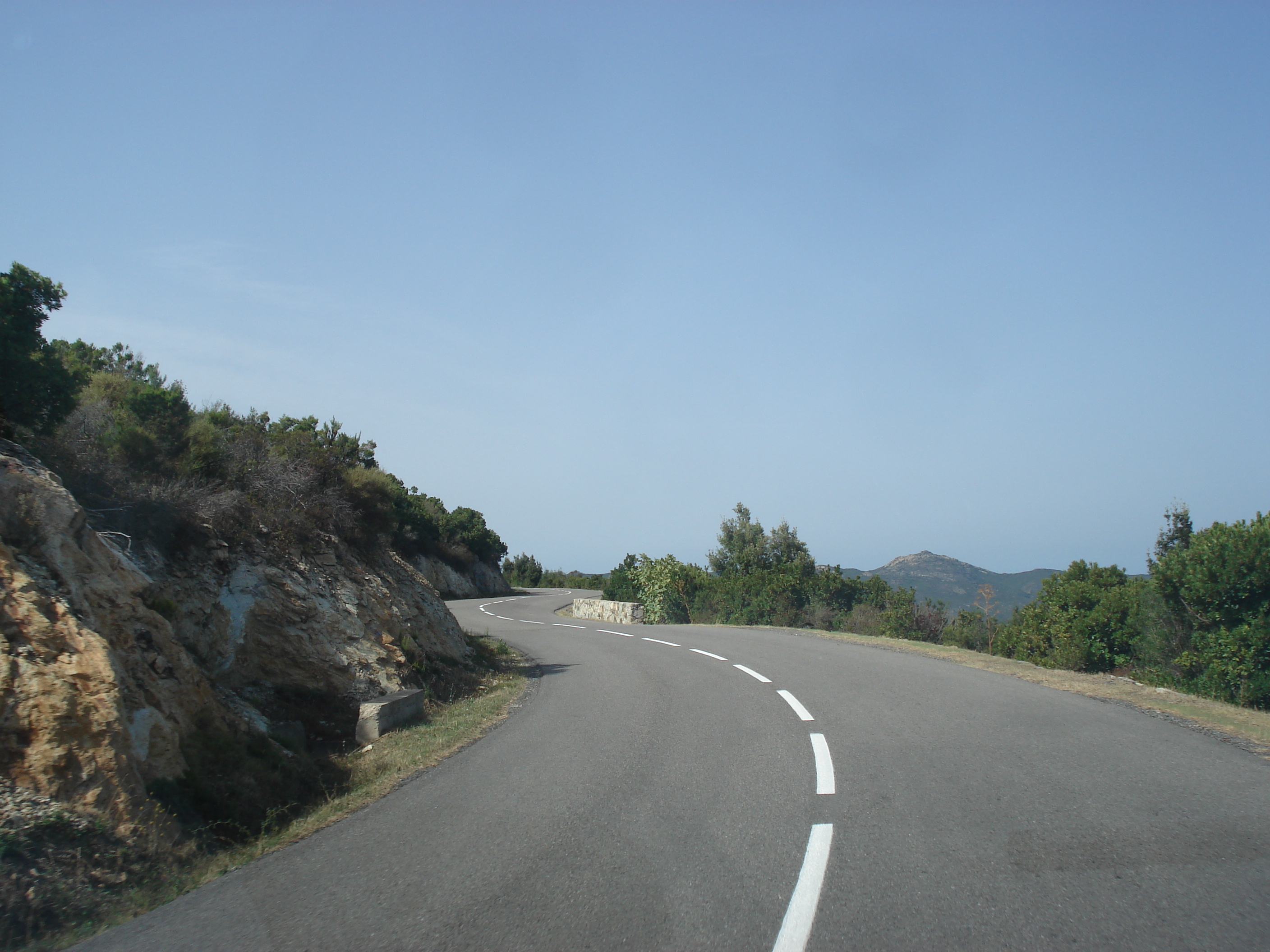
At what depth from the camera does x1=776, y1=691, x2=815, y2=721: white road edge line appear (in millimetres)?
8953

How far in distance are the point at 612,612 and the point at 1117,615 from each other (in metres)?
24.8

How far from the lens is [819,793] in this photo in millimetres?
5824

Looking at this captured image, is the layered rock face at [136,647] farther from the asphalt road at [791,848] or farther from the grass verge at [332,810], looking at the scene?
the asphalt road at [791,848]

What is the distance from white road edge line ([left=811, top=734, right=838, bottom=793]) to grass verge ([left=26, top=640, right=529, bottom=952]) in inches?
145

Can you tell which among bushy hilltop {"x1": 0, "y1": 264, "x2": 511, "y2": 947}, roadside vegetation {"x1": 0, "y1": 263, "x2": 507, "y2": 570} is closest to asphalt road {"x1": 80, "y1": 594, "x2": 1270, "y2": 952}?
bushy hilltop {"x1": 0, "y1": 264, "x2": 511, "y2": 947}

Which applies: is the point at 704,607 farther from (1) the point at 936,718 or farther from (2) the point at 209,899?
(2) the point at 209,899

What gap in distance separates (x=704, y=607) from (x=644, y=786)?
3135 cm

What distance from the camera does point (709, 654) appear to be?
17.1m

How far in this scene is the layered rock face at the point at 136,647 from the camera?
508 centimetres

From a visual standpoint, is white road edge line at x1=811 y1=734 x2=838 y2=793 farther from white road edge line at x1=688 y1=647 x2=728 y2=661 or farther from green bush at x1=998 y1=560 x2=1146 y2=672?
green bush at x1=998 y1=560 x2=1146 y2=672

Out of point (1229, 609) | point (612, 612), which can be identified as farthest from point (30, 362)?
point (612, 612)

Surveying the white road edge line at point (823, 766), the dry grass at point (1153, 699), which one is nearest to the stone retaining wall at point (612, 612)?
the dry grass at point (1153, 699)

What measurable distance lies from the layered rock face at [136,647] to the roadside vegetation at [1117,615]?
13.1m

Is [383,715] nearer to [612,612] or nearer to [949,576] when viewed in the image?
[612,612]
